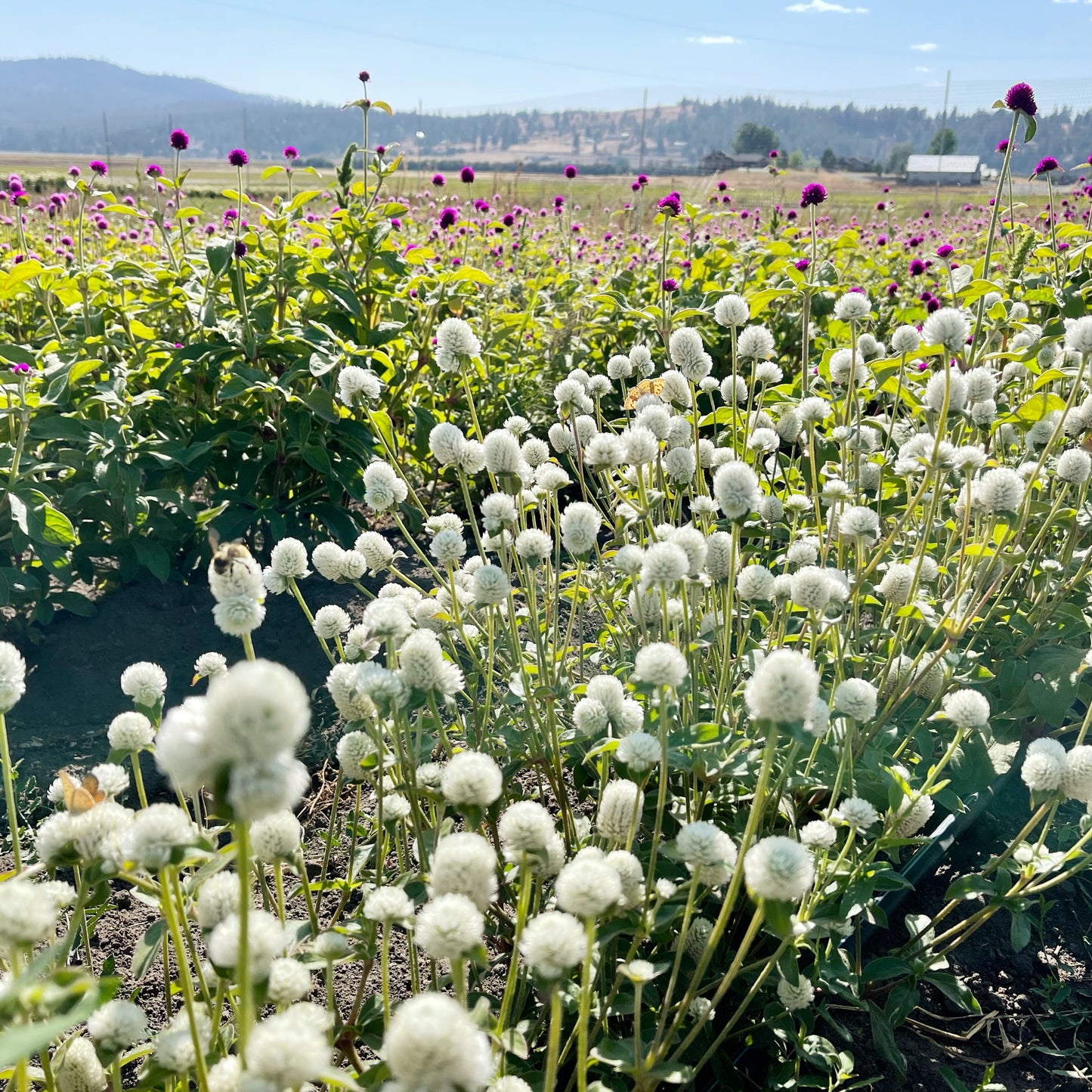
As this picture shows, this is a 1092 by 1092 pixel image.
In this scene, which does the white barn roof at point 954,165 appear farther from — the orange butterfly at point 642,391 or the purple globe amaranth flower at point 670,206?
the orange butterfly at point 642,391

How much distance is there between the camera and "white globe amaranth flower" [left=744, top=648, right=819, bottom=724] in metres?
1.31

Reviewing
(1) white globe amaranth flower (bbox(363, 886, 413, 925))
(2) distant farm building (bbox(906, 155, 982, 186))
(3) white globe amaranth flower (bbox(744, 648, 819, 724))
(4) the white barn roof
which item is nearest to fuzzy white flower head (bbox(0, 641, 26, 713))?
(1) white globe amaranth flower (bbox(363, 886, 413, 925))

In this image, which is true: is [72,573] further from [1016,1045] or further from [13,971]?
[1016,1045]

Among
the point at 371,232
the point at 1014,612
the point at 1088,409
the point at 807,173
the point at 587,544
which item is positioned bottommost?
the point at 1014,612

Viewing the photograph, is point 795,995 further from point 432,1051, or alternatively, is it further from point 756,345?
point 756,345

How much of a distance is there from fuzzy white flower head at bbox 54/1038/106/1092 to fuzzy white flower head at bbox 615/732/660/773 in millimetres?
1014

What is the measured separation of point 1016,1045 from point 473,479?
4072 millimetres

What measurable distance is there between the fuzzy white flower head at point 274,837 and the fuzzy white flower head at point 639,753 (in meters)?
0.58

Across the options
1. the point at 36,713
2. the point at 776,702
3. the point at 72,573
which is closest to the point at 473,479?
the point at 72,573

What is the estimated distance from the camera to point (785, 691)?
1.31 meters

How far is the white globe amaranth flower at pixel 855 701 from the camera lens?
1972 mm

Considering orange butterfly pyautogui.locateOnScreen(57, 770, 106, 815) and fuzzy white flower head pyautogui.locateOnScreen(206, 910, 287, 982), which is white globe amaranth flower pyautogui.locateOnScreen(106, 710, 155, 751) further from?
fuzzy white flower head pyautogui.locateOnScreen(206, 910, 287, 982)

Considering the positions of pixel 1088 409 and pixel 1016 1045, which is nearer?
pixel 1016 1045

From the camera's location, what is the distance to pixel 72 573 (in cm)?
411
